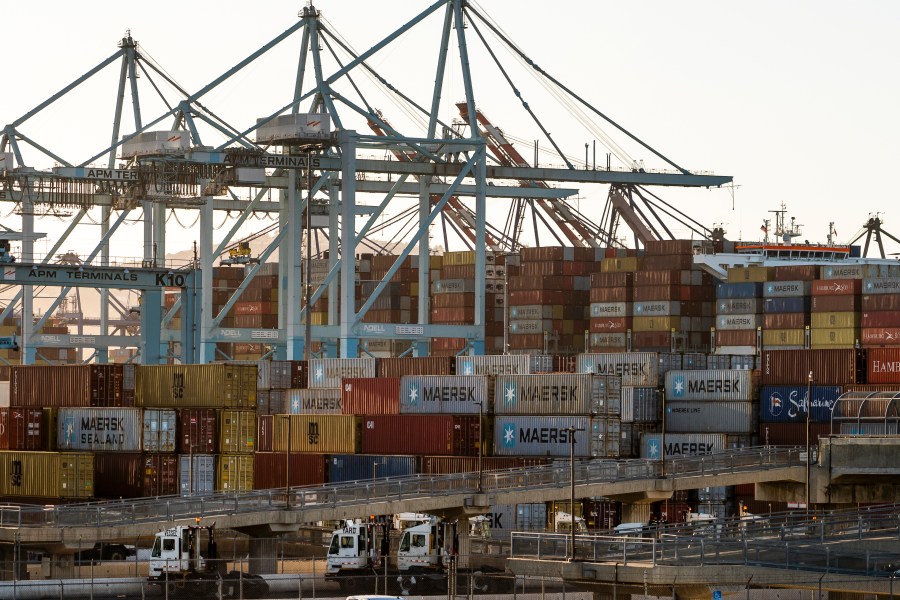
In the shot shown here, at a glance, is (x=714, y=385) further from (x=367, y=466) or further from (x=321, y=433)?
(x=321, y=433)

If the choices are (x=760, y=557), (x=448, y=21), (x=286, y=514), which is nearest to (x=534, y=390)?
(x=286, y=514)

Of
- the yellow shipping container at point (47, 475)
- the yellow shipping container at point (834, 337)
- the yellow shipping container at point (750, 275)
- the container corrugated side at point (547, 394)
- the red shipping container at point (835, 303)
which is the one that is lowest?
the yellow shipping container at point (47, 475)

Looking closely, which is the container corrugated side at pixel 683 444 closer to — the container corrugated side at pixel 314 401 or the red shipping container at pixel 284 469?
the red shipping container at pixel 284 469

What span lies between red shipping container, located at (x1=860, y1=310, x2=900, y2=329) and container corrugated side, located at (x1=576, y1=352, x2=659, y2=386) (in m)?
40.3

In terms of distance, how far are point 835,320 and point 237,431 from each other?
5481 centimetres

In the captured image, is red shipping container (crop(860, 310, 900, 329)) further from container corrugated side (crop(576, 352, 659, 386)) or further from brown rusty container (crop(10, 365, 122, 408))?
brown rusty container (crop(10, 365, 122, 408))

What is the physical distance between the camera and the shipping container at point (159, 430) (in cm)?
6881

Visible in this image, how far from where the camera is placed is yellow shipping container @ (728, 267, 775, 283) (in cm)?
11994

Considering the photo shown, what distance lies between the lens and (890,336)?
4237 inches

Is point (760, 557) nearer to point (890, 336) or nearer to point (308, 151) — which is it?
point (308, 151)

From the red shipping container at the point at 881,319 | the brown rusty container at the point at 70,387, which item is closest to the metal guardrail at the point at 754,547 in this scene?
the brown rusty container at the point at 70,387

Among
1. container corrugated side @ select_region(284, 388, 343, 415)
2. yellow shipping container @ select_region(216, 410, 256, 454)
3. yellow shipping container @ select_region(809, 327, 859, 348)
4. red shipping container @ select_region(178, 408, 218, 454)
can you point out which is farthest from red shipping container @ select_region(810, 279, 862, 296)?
red shipping container @ select_region(178, 408, 218, 454)

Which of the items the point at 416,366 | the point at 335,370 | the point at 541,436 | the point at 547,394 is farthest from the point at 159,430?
the point at 547,394

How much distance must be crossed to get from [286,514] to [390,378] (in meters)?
15.7
